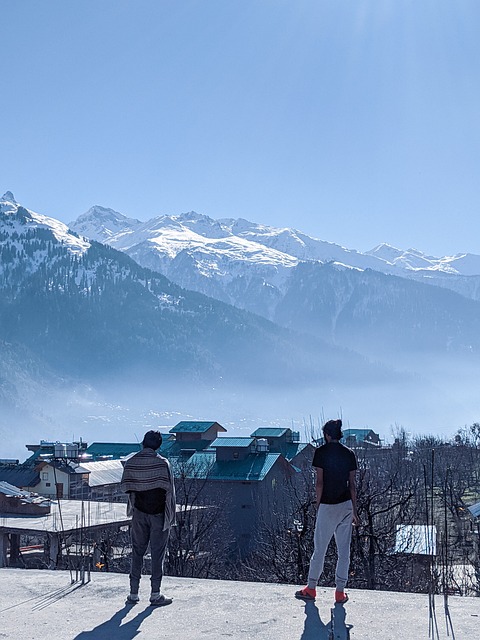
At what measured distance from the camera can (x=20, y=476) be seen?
54.3 meters

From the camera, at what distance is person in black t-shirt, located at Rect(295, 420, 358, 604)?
7.90m

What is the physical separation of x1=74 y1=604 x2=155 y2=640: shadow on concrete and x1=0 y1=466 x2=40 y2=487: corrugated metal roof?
47.2 metres

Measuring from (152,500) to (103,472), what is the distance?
51259 millimetres

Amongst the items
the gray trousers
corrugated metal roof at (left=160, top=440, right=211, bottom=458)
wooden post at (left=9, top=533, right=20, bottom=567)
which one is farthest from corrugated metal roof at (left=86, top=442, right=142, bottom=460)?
the gray trousers

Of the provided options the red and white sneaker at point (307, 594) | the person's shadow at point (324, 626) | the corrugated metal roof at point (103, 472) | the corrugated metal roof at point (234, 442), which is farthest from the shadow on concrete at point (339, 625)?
the corrugated metal roof at point (103, 472)

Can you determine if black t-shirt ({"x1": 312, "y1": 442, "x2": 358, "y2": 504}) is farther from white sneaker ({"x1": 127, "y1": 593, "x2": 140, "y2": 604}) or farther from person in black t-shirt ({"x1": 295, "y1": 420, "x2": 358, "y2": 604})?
white sneaker ({"x1": 127, "y1": 593, "x2": 140, "y2": 604})

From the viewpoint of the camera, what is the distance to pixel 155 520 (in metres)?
8.20

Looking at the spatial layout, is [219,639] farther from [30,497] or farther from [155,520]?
[30,497]

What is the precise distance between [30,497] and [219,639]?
24059mm

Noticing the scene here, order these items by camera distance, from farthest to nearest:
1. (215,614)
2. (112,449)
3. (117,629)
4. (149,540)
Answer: (112,449)
(149,540)
(215,614)
(117,629)

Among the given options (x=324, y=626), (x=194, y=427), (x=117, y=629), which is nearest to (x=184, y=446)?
(x=194, y=427)

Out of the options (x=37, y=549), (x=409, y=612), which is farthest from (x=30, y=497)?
(x=409, y=612)

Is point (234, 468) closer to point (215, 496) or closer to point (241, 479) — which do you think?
point (241, 479)

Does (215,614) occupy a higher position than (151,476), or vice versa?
(151,476)
